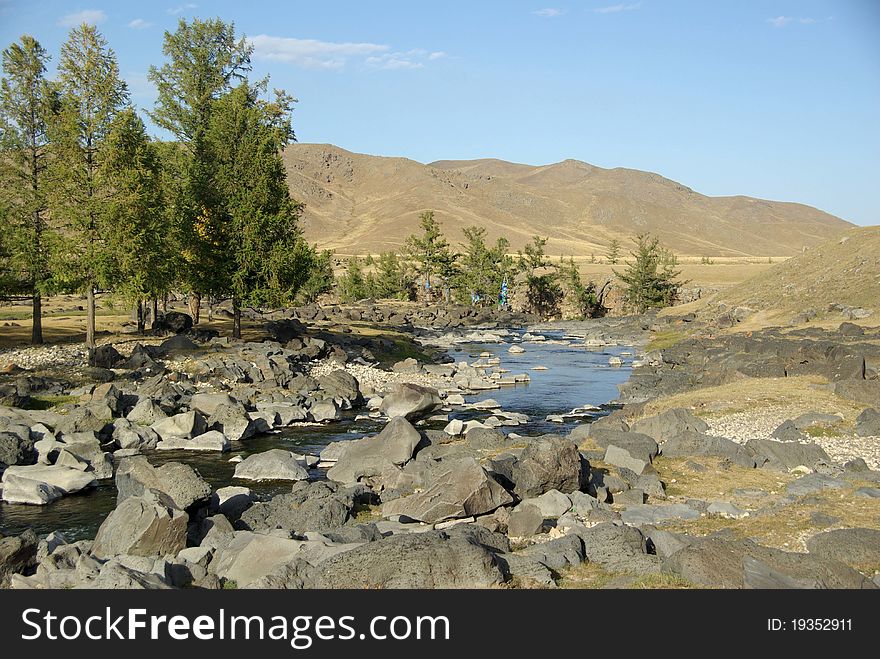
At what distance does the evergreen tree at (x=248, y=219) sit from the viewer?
44.8 metres

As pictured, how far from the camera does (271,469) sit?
870 inches

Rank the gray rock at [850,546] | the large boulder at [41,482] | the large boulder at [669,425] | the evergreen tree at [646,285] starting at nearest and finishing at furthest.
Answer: the gray rock at [850,546], the large boulder at [41,482], the large boulder at [669,425], the evergreen tree at [646,285]

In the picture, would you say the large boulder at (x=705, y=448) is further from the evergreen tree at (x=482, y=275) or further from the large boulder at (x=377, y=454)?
the evergreen tree at (x=482, y=275)

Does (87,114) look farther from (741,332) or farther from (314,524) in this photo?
(741,332)

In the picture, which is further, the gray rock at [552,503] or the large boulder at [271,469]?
the large boulder at [271,469]

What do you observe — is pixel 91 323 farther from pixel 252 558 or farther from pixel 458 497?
pixel 252 558

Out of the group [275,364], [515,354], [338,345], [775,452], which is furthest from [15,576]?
[515,354]

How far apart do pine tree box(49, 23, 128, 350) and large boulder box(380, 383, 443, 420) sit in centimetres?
1605

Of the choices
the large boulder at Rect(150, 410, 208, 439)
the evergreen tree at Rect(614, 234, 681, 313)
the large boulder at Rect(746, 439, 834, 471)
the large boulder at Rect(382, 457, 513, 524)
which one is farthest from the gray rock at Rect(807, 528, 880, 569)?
the evergreen tree at Rect(614, 234, 681, 313)

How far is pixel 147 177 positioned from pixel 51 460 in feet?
66.1

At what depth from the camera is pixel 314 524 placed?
16.7m

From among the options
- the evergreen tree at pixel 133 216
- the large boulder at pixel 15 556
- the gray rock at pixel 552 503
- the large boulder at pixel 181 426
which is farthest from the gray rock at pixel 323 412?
the large boulder at pixel 15 556

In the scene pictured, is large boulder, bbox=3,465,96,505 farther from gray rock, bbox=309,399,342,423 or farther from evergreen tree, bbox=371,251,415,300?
evergreen tree, bbox=371,251,415,300

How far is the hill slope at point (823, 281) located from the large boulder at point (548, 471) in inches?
1731
